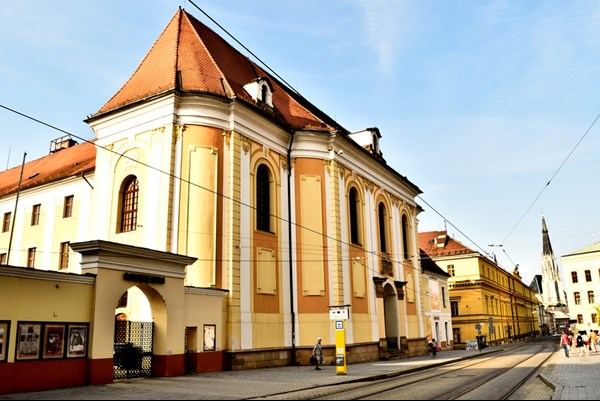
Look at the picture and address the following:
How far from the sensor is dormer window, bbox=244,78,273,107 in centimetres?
2627

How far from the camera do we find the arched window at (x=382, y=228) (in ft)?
115

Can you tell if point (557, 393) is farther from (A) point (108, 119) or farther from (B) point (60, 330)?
(A) point (108, 119)

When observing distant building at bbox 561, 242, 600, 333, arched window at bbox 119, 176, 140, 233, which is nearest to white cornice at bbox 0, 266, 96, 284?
arched window at bbox 119, 176, 140, 233

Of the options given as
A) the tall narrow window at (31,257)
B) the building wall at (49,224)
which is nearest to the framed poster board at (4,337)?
the building wall at (49,224)

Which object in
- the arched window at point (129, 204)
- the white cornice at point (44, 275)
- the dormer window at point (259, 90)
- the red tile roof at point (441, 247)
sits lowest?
the white cornice at point (44, 275)

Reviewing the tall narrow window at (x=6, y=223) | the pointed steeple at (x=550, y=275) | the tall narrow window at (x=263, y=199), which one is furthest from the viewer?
A: the pointed steeple at (x=550, y=275)

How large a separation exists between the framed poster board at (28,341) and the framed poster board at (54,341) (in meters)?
0.18

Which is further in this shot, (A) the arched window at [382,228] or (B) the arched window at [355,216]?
(A) the arched window at [382,228]

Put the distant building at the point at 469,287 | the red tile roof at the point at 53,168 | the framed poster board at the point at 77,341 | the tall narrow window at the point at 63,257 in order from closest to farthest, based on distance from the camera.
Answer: the framed poster board at the point at 77,341
the tall narrow window at the point at 63,257
the red tile roof at the point at 53,168
the distant building at the point at 469,287

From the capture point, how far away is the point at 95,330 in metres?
15.0

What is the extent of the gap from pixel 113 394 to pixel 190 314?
21.7 ft

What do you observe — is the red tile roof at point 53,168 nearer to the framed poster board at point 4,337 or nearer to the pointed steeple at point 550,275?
the framed poster board at point 4,337

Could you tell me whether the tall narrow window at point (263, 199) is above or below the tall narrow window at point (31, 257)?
above

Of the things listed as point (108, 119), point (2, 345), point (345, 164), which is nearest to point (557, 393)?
point (2, 345)
